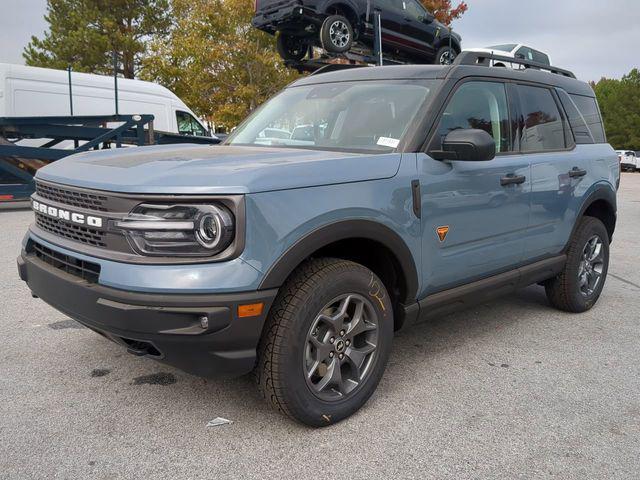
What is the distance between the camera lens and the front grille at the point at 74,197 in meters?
2.43

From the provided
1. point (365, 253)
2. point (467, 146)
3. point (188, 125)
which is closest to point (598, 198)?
point (467, 146)

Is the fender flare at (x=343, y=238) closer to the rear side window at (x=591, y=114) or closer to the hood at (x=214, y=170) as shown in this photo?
the hood at (x=214, y=170)

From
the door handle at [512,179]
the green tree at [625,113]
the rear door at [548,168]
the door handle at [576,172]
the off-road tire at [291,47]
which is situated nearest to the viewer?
the door handle at [512,179]

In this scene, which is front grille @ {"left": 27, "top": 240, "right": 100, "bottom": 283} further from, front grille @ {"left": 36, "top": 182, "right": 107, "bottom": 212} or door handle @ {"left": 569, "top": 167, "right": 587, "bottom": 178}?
door handle @ {"left": 569, "top": 167, "right": 587, "bottom": 178}

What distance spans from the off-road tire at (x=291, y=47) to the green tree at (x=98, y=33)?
768 inches

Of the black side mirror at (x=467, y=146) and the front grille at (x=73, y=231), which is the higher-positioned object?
the black side mirror at (x=467, y=146)

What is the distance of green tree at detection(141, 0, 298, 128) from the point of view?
63.2 ft

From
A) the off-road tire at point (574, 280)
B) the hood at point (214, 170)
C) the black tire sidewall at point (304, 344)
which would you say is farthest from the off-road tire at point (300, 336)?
the off-road tire at point (574, 280)

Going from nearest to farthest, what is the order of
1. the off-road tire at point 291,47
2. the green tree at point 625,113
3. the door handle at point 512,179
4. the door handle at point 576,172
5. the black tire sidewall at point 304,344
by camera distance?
the black tire sidewall at point 304,344 → the door handle at point 512,179 → the door handle at point 576,172 → the off-road tire at point 291,47 → the green tree at point 625,113

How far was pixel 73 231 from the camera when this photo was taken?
2609 mm

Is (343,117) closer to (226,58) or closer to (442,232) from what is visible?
(442,232)

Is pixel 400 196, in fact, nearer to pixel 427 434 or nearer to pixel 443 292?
pixel 443 292

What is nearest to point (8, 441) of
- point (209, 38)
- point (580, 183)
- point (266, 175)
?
point (266, 175)

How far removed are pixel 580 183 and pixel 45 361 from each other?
392 centimetres
